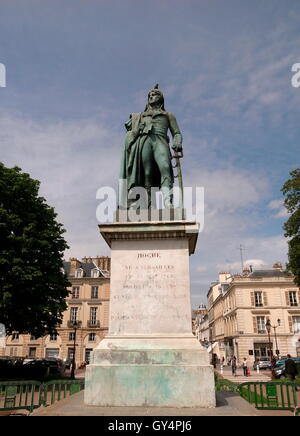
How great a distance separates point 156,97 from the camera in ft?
28.6

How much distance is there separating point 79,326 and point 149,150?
50.7 m

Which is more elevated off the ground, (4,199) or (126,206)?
(4,199)

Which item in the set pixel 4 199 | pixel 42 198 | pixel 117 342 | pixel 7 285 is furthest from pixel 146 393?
pixel 42 198

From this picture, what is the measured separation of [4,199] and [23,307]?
7.07 metres

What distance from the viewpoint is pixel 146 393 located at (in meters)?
5.87

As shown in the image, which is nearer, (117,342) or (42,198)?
(117,342)

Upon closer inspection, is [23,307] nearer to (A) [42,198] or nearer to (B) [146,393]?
(A) [42,198]

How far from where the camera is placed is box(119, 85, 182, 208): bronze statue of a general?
819cm

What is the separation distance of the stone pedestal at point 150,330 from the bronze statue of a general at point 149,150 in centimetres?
147

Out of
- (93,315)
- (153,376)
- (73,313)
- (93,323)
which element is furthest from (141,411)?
(73,313)

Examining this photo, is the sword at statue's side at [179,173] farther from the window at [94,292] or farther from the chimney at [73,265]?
the chimney at [73,265]

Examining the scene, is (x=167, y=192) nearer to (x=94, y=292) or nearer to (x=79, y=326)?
(x=79, y=326)
